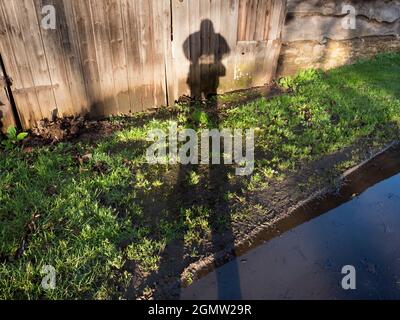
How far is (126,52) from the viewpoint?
5820mm

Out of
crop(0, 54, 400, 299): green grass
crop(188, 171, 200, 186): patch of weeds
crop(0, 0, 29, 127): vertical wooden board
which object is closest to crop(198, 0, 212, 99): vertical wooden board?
crop(0, 54, 400, 299): green grass

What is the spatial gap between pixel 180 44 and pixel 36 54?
2343 mm

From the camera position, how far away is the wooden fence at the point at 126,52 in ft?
16.9

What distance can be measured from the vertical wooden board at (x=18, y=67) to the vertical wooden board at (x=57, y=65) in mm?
301

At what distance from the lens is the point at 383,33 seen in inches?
333

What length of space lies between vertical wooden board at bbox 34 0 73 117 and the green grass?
802 millimetres

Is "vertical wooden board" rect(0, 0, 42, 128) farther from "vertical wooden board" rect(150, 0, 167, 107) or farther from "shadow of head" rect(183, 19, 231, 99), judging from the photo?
"shadow of head" rect(183, 19, 231, 99)

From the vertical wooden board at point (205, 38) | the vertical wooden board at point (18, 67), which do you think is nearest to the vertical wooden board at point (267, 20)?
the vertical wooden board at point (205, 38)

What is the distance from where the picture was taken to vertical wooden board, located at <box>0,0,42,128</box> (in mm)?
4862

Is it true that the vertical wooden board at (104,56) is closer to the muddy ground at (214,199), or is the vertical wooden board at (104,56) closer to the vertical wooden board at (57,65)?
the muddy ground at (214,199)

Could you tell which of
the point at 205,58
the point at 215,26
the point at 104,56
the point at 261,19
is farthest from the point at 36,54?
the point at 261,19

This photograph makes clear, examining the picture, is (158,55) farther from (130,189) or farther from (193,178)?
(130,189)

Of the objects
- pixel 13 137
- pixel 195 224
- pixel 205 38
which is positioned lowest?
pixel 195 224
